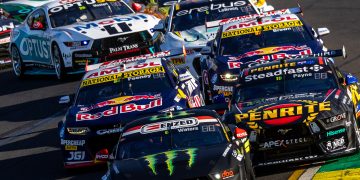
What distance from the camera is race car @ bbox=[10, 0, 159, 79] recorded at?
2458 centimetres

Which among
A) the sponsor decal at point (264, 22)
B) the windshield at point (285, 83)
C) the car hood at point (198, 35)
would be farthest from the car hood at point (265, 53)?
the car hood at point (198, 35)

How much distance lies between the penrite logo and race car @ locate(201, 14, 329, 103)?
3.81m

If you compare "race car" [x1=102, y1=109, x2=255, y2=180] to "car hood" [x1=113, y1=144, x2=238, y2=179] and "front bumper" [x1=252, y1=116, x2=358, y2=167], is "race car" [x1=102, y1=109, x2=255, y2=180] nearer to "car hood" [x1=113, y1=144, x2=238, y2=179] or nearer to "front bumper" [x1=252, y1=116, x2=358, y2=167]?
"car hood" [x1=113, y1=144, x2=238, y2=179]

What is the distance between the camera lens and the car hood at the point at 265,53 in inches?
715

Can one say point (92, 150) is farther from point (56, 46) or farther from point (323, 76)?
point (56, 46)

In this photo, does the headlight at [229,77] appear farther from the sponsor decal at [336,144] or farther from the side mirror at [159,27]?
the side mirror at [159,27]

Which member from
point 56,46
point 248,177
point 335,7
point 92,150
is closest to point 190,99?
point 92,150

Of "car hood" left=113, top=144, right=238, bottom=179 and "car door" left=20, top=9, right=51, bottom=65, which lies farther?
"car door" left=20, top=9, right=51, bottom=65

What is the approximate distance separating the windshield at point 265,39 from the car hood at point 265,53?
0.62 feet

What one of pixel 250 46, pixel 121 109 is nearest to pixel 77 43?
pixel 250 46

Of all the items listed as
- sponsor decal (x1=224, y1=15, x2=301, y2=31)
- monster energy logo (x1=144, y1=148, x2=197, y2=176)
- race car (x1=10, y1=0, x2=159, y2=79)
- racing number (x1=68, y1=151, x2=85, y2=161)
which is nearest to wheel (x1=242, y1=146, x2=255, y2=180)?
monster energy logo (x1=144, y1=148, x2=197, y2=176)

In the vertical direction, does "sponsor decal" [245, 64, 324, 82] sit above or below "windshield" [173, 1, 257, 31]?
above

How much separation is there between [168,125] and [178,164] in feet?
4.07

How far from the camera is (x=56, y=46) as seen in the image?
2555 centimetres
